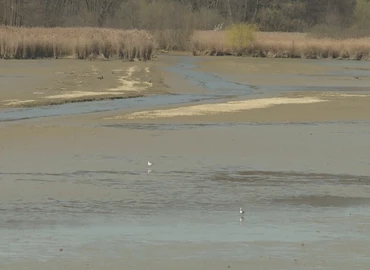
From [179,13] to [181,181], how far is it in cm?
5484

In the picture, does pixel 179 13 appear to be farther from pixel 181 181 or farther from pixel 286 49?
pixel 181 181

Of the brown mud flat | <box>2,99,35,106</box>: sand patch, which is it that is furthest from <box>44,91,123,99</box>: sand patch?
<box>2,99,35,106</box>: sand patch

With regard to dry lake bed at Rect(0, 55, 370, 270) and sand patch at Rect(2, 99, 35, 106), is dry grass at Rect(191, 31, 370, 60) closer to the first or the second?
dry lake bed at Rect(0, 55, 370, 270)

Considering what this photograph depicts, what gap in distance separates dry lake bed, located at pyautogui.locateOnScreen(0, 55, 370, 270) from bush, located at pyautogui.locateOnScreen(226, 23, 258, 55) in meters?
33.9

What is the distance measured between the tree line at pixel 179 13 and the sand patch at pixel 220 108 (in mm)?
38309

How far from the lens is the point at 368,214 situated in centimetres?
950

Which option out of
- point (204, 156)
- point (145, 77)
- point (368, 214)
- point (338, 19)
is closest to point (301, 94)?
point (145, 77)

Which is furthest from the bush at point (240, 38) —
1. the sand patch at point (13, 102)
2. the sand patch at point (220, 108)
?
the sand patch at point (13, 102)

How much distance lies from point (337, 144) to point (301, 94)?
40.3 ft

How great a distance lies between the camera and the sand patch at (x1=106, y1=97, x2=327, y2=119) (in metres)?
20.3

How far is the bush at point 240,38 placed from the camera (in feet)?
195

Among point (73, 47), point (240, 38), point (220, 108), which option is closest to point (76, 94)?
point (220, 108)

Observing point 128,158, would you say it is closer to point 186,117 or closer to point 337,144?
point 337,144

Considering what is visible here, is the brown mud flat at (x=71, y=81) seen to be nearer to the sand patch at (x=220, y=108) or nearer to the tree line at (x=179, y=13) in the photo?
the sand patch at (x=220, y=108)
